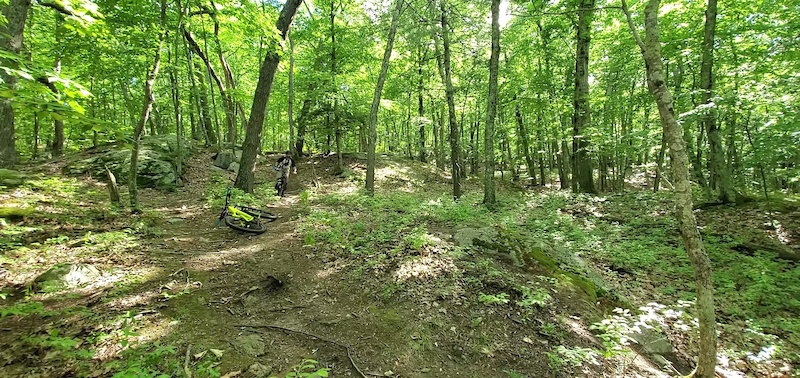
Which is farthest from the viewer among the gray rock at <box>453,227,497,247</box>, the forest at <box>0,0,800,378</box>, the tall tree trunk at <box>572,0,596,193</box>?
the tall tree trunk at <box>572,0,596,193</box>

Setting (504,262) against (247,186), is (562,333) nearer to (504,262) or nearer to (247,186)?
(504,262)

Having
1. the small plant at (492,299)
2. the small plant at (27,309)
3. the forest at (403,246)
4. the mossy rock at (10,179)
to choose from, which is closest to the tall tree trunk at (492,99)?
the forest at (403,246)

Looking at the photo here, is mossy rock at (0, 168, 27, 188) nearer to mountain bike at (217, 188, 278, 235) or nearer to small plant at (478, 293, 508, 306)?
mountain bike at (217, 188, 278, 235)

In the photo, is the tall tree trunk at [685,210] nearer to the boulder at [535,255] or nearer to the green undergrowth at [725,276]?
the green undergrowth at [725,276]

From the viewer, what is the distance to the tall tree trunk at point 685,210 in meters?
3.92

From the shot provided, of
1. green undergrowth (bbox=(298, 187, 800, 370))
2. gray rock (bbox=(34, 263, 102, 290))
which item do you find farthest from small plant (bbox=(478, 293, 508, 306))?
gray rock (bbox=(34, 263, 102, 290))

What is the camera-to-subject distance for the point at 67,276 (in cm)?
469

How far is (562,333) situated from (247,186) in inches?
390

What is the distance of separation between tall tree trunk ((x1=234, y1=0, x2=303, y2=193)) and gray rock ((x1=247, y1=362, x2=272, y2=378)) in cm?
846

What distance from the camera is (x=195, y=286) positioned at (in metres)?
5.11

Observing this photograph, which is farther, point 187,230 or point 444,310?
point 187,230

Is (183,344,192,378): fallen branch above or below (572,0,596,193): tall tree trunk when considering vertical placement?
below

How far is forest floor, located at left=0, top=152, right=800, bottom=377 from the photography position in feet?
12.3

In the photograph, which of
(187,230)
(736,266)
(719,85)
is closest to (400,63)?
(719,85)
